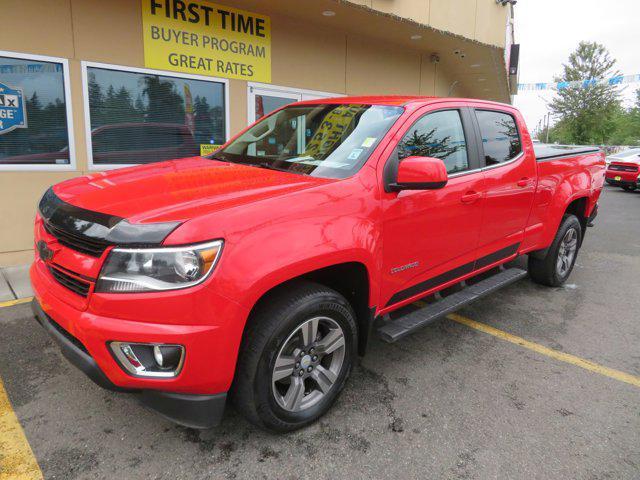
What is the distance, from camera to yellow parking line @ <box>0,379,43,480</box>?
2.21 meters

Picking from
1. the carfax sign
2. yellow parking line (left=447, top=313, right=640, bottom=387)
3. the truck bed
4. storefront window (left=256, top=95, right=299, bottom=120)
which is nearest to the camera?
yellow parking line (left=447, top=313, right=640, bottom=387)

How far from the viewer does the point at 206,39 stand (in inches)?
264

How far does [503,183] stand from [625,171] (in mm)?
15090

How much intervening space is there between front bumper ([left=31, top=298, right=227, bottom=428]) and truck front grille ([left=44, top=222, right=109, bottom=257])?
17.1 inches

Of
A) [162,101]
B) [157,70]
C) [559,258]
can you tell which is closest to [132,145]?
[162,101]

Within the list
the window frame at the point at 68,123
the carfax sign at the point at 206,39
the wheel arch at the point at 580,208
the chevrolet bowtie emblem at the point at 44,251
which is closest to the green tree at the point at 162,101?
the carfax sign at the point at 206,39

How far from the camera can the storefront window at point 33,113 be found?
5309 mm

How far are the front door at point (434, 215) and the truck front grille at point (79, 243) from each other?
1.52 meters

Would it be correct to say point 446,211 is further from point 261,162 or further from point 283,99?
point 283,99

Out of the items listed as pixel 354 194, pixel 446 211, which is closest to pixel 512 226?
pixel 446 211

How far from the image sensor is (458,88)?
1523 cm

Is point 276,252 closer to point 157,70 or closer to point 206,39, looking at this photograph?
point 157,70

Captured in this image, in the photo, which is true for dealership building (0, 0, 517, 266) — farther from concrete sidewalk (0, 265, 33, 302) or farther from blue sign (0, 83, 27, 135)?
concrete sidewalk (0, 265, 33, 302)

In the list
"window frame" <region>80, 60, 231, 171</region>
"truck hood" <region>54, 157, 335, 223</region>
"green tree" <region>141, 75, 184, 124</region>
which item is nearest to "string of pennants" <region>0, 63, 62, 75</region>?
"window frame" <region>80, 60, 231, 171</region>
